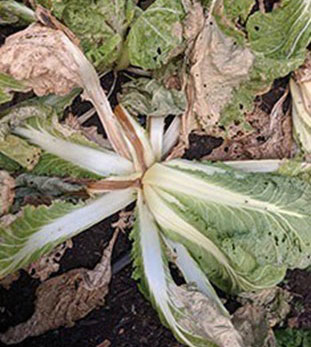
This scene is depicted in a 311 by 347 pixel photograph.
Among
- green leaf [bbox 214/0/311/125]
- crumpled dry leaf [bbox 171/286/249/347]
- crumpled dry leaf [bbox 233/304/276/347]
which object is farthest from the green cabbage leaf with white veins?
green leaf [bbox 214/0/311/125]

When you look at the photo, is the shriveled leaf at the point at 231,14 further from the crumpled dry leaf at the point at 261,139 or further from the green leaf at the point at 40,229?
the green leaf at the point at 40,229

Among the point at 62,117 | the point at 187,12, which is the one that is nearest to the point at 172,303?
the point at 62,117

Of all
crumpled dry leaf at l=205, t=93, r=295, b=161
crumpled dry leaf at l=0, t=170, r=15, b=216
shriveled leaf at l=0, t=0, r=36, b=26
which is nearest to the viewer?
crumpled dry leaf at l=0, t=170, r=15, b=216

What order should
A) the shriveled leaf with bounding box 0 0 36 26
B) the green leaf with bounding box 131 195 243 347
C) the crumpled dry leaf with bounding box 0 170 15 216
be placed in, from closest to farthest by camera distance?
the crumpled dry leaf with bounding box 0 170 15 216 → the green leaf with bounding box 131 195 243 347 → the shriveled leaf with bounding box 0 0 36 26

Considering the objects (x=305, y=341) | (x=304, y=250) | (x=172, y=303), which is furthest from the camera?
(x=305, y=341)

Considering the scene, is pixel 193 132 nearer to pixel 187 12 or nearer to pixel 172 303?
pixel 187 12

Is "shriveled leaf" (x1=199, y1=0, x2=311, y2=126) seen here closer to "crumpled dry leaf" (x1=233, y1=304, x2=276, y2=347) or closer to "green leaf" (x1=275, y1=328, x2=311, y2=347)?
"crumpled dry leaf" (x1=233, y1=304, x2=276, y2=347)

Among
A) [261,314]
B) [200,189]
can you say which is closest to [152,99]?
[200,189]
